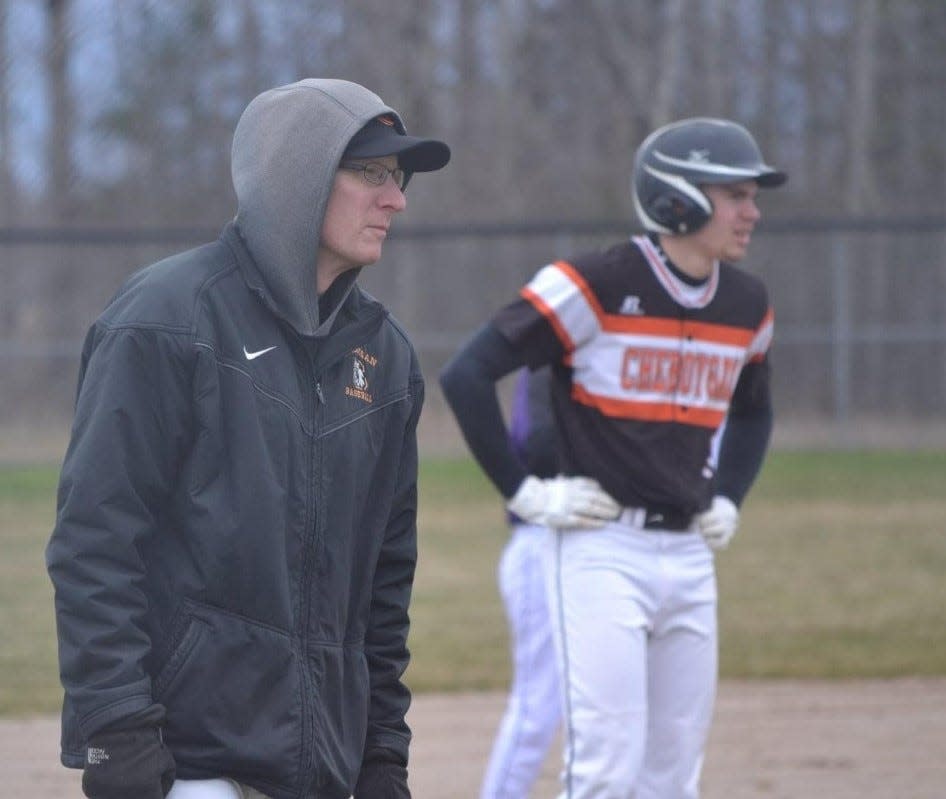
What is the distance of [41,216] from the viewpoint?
63.0 ft

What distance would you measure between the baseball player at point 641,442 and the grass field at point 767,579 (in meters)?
3.19

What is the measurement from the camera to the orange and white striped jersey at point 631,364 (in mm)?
4078

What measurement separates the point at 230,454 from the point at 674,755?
189cm

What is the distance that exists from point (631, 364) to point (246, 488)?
176 centimetres

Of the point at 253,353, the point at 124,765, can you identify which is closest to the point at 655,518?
the point at 253,353

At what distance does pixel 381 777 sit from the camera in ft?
9.70

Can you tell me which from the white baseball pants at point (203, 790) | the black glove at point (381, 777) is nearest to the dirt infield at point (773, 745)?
the black glove at point (381, 777)

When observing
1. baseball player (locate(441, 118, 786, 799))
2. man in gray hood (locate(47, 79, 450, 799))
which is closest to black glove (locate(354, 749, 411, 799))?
man in gray hood (locate(47, 79, 450, 799))

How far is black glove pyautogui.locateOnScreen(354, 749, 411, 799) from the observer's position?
2947 mm

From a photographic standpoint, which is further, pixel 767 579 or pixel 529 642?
pixel 767 579

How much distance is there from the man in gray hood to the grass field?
14.5 ft

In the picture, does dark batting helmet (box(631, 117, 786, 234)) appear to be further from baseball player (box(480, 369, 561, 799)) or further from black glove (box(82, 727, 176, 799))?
black glove (box(82, 727, 176, 799))

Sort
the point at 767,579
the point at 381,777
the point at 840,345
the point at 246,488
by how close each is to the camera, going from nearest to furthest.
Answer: the point at 246,488 < the point at 381,777 < the point at 767,579 < the point at 840,345

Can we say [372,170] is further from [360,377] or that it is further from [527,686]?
[527,686]
